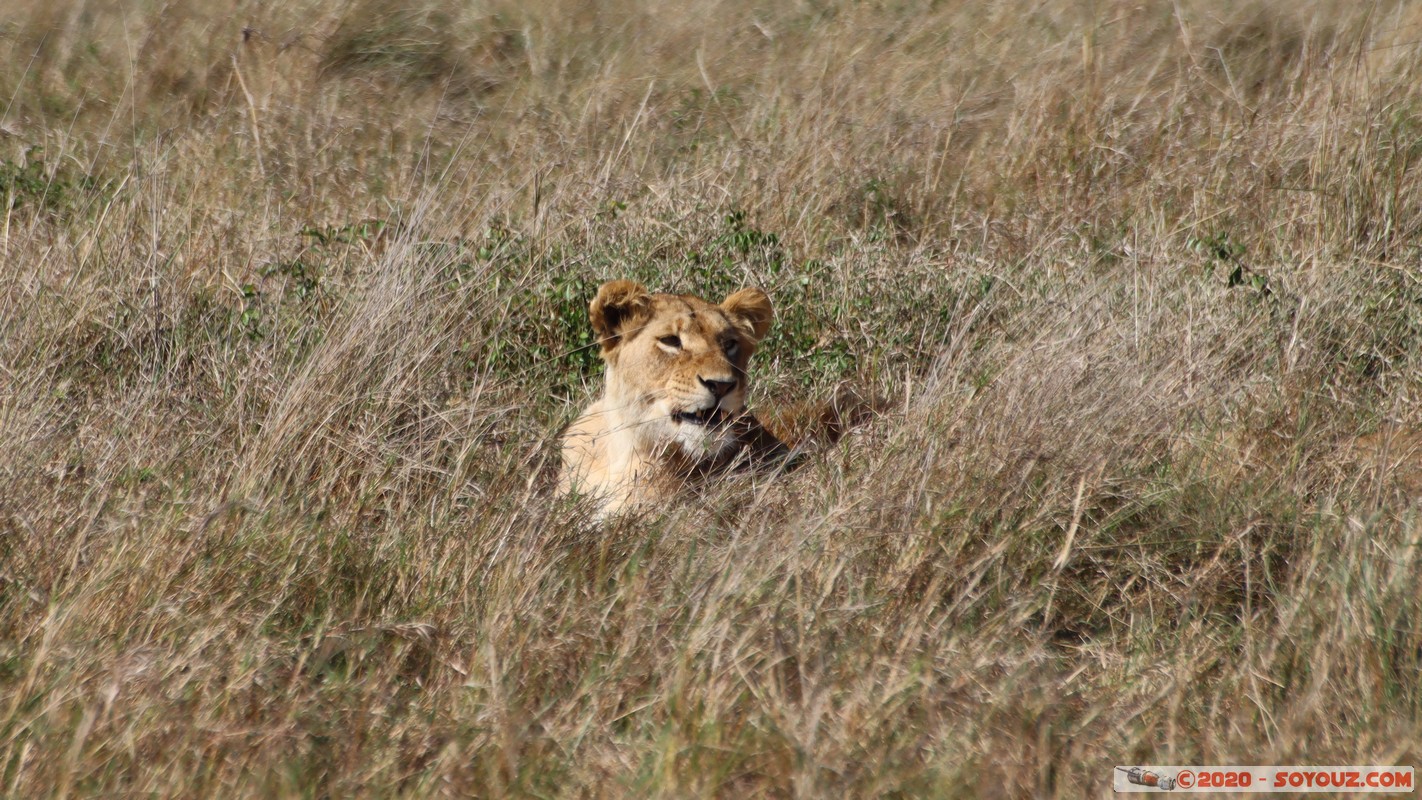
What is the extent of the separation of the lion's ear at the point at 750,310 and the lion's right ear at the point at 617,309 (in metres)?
0.30

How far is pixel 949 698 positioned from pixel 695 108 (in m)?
5.42

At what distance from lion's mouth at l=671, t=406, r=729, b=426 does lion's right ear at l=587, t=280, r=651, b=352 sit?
339 millimetres

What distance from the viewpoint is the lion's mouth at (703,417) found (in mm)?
4730

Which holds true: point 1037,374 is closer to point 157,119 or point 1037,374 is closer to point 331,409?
point 331,409

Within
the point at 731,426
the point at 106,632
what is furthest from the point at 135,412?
the point at 731,426

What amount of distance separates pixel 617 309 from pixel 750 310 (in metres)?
0.51

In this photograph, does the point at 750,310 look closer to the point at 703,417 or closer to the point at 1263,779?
the point at 703,417

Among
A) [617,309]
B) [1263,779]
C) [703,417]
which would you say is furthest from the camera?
[617,309]

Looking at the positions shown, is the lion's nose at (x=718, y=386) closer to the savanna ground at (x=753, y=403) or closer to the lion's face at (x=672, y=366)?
the lion's face at (x=672, y=366)

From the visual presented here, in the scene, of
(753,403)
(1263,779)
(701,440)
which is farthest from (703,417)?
(1263,779)

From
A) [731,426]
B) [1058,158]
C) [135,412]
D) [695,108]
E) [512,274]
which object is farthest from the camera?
[695,108]

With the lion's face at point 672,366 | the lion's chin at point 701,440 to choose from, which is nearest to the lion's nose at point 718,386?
the lion's face at point 672,366

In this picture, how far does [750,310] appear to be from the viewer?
5.15 m

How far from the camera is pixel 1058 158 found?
7254 mm
